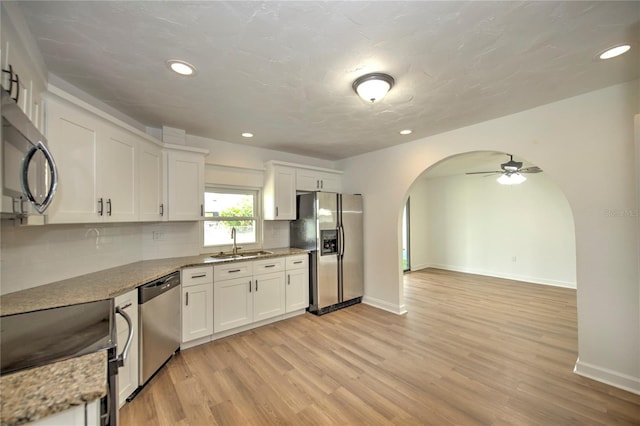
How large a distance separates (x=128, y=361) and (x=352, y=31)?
9.51 feet

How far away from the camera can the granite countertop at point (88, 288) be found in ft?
5.09

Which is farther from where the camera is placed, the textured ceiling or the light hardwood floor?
the light hardwood floor

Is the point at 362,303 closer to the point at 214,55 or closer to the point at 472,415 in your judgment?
the point at 472,415

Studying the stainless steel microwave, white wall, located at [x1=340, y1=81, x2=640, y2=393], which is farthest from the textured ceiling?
the stainless steel microwave

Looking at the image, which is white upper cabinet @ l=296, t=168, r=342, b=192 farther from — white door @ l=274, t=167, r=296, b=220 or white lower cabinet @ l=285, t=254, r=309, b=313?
white lower cabinet @ l=285, t=254, r=309, b=313

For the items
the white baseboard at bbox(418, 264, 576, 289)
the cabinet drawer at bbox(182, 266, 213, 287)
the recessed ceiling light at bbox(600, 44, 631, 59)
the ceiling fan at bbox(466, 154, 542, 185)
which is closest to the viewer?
the recessed ceiling light at bbox(600, 44, 631, 59)

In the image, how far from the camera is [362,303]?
4.36 m

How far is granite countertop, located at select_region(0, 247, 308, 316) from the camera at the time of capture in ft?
5.09

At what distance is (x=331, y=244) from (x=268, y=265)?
3.54 feet

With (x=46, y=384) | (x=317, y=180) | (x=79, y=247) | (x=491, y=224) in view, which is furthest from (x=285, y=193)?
(x=491, y=224)

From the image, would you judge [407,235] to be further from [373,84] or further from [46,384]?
[46,384]

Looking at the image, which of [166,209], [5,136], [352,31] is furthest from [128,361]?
[352,31]

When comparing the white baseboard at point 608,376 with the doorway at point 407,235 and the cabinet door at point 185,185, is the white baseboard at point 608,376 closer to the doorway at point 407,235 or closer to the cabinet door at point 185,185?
the cabinet door at point 185,185

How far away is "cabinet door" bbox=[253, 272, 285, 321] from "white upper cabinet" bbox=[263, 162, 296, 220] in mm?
947
